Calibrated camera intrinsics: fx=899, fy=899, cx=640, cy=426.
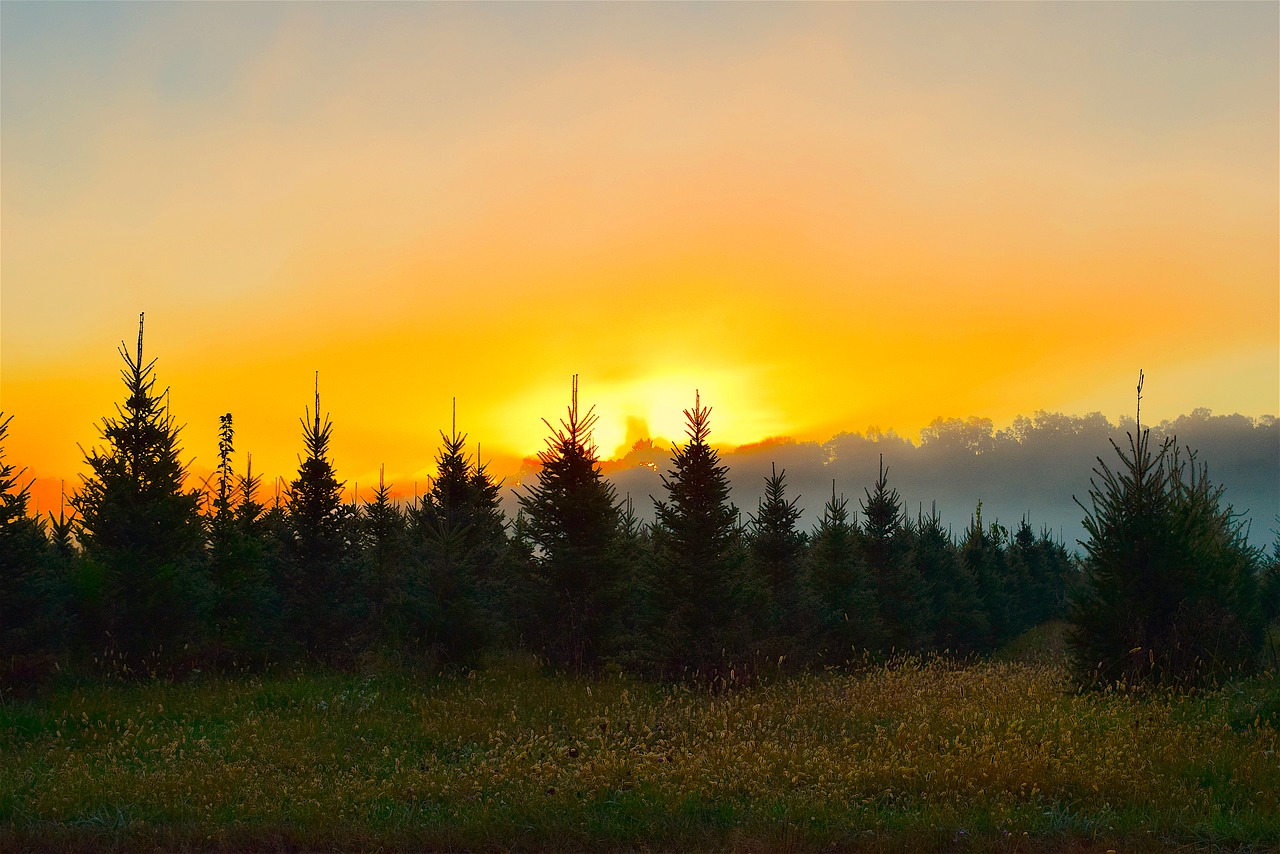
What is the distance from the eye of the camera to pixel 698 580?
19375mm

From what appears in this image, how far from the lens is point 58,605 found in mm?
18547

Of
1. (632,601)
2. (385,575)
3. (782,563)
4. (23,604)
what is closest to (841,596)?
(782,563)

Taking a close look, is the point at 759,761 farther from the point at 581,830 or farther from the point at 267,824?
the point at 267,824

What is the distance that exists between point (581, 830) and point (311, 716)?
7816 millimetres

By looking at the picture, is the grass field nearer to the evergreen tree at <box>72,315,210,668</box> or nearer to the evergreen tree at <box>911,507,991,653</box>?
the evergreen tree at <box>72,315,210,668</box>

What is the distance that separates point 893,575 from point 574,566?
12.1 meters

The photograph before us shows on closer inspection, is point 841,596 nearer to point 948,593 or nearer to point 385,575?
point 948,593

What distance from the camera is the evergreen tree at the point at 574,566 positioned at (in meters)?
20.7


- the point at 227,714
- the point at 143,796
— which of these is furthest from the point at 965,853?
the point at 227,714

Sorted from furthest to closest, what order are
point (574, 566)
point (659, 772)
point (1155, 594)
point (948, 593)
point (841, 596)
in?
point (948, 593) → point (841, 596) → point (574, 566) → point (1155, 594) → point (659, 772)

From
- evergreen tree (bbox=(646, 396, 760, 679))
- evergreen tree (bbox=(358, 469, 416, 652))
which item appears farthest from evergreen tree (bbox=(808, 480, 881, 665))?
evergreen tree (bbox=(358, 469, 416, 652))

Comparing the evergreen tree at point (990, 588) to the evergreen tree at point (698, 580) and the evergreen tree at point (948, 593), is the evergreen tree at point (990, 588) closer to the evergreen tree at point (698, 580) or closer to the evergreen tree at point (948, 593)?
the evergreen tree at point (948, 593)

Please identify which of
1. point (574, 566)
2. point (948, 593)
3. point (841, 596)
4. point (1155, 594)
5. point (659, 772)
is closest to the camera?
point (659, 772)

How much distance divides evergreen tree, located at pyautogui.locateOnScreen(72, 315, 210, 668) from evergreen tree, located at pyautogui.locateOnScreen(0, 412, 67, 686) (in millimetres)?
957
